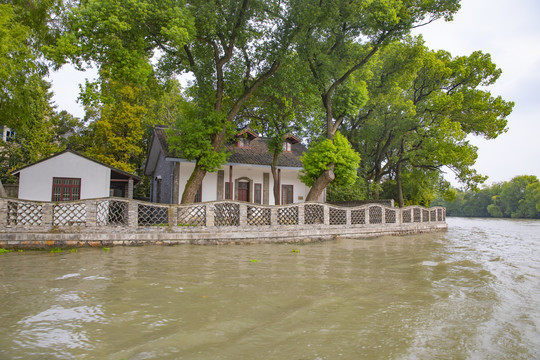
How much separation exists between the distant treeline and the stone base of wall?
32.7 meters

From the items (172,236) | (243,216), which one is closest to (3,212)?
(172,236)

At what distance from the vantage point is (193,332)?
3555 millimetres

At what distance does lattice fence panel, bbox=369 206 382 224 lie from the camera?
52.9ft

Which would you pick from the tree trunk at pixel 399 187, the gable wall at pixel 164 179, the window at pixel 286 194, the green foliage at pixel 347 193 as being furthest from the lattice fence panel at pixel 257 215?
the tree trunk at pixel 399 187

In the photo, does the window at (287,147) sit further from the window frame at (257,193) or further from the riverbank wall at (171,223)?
the riverbank wall at (171,223)

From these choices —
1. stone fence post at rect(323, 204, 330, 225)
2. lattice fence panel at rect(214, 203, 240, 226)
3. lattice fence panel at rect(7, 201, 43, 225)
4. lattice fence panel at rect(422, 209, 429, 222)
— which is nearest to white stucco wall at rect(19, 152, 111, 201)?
lattice fence panel at rect(7, 201, 43, 225)

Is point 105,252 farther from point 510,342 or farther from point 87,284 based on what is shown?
point 510,342

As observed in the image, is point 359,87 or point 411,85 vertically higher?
point 411,85

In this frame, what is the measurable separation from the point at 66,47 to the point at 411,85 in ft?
69.4

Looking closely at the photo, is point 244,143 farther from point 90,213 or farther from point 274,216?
point 90,213

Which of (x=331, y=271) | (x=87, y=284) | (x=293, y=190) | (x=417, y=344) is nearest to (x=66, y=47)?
(x=87, y=284)

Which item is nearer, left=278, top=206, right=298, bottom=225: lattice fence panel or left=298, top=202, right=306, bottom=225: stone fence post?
left=278, top=206, right=298, bottom=225: lattice fence panel

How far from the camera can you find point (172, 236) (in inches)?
435

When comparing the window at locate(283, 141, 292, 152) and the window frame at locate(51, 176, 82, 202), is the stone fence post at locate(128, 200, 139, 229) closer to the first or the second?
the window frame at locate(51, 176, 82, 202)
